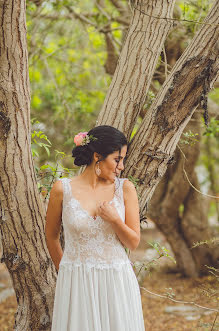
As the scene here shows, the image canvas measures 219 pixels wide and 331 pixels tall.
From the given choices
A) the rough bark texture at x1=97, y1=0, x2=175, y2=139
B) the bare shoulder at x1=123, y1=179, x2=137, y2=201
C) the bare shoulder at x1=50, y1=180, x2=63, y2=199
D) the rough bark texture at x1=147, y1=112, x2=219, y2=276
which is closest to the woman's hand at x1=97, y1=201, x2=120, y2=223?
the bare shoulder at x1=123, y1=179, x2=137, y2=201

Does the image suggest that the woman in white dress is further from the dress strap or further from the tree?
the tree

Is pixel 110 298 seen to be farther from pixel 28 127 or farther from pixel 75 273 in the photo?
pixel 28 127

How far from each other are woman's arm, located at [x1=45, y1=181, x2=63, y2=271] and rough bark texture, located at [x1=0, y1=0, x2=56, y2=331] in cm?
12

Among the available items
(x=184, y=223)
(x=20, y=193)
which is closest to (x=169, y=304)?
(x=184, y=223)

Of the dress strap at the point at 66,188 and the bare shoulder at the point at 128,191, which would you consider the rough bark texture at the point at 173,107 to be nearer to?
the bare shoulder at the point at 128,191

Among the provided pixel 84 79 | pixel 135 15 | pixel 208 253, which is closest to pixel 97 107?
pixel 84 79

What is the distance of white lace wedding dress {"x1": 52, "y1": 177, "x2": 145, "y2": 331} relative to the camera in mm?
2410

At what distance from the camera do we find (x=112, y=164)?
2543 mm

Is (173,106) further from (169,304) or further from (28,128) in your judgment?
(169,304)

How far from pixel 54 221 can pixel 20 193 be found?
0.29 metres

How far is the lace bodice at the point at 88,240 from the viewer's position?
8.05ft

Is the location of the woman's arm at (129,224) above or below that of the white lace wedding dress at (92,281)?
above

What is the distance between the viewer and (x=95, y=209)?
8.24 ft

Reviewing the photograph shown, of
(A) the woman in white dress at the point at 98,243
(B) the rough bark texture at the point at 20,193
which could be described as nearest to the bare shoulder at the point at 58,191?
(A) the woman in white dress at the point at 98,243
